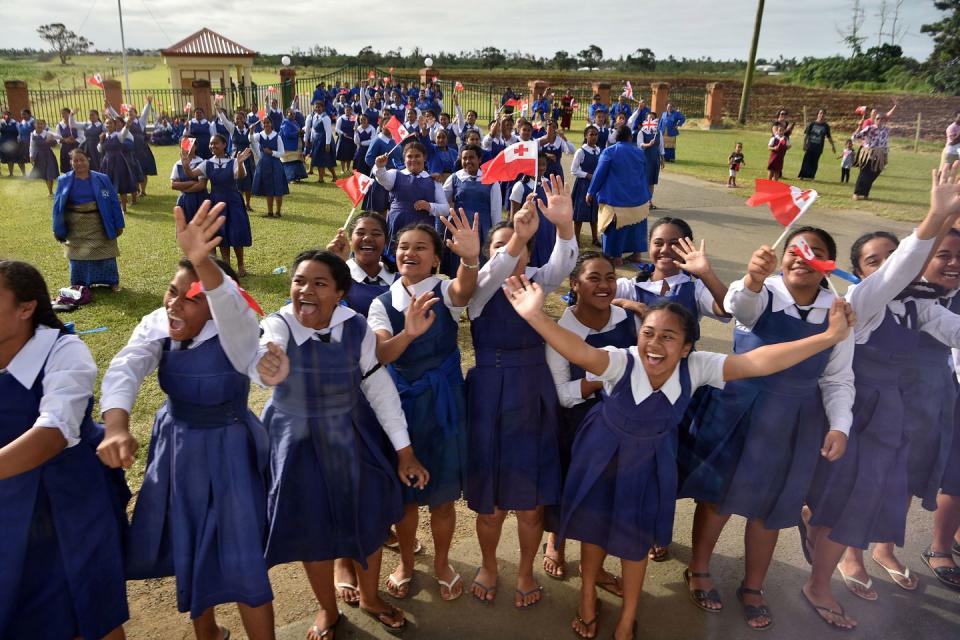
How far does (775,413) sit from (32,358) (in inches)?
115

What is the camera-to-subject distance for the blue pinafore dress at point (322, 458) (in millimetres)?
2650

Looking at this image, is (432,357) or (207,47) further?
(207,47)

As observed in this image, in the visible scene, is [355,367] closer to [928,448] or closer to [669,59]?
[928,448]

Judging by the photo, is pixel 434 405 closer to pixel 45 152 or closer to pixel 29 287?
pixel 29 287

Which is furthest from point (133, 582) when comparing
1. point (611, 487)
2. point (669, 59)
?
point (669, 59)

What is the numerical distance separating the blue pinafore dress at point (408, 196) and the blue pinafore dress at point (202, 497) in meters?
4.37

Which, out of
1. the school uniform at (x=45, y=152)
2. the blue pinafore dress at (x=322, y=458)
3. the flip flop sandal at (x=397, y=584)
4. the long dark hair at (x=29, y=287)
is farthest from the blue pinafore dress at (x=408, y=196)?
the school uniform at (x=45, y=152)

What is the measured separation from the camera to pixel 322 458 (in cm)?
268

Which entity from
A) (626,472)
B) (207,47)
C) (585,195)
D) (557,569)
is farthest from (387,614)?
(207,47)

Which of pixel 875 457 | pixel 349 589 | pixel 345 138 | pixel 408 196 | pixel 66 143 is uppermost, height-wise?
pixel 345 138

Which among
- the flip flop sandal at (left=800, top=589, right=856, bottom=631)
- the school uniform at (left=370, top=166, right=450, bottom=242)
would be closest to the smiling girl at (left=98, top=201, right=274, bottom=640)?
the flip flop sandal at (left=800, top=589, right=856, bottom=631)

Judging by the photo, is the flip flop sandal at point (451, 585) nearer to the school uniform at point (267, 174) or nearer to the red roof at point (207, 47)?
the school uniform at point (267, 174)

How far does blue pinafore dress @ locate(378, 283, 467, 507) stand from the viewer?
301cm

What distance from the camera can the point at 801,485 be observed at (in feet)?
9.84
